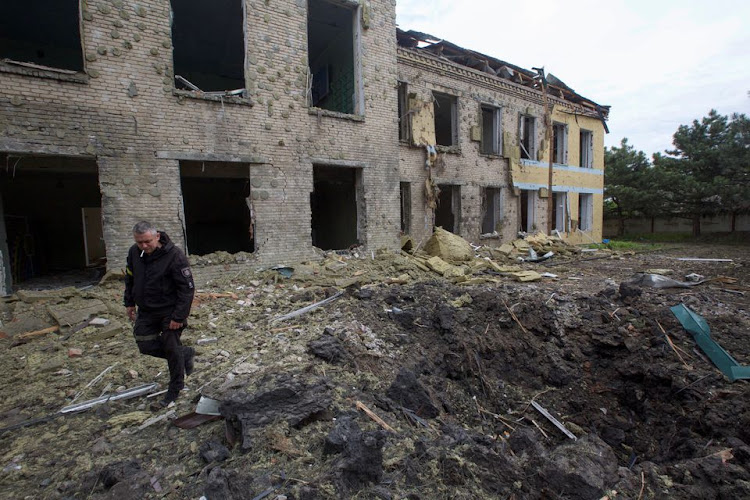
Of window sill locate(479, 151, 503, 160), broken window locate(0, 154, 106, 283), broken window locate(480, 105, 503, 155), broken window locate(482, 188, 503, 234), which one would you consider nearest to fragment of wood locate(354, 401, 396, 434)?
broken window locate(0, 154, 106, 283)

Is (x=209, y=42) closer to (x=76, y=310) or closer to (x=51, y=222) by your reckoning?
(x=51, y=222)

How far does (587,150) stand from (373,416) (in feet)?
64.6

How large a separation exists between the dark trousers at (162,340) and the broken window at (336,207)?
6.78 meters

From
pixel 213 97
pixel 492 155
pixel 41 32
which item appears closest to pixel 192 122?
pixel 213 97

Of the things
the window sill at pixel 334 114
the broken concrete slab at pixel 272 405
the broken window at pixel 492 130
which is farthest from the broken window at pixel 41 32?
the broken window at pixel 492 130

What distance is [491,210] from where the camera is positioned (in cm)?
1515

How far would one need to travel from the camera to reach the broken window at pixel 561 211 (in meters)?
17.3

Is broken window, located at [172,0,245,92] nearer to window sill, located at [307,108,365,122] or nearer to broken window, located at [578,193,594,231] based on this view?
window sill, located at [307,108,365,122]

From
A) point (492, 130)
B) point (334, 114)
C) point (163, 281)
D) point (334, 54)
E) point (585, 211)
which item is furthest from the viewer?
point (585, 211)

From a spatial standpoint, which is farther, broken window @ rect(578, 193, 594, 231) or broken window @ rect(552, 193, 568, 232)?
broken window @ rect(578, 193, 594, 231)

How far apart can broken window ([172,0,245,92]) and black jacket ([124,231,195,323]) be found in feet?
19.2

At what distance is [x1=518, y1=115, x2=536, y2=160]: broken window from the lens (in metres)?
15.8

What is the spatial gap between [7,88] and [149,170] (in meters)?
2.27

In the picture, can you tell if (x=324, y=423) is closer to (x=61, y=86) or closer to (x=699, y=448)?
(x=699, y=448)
